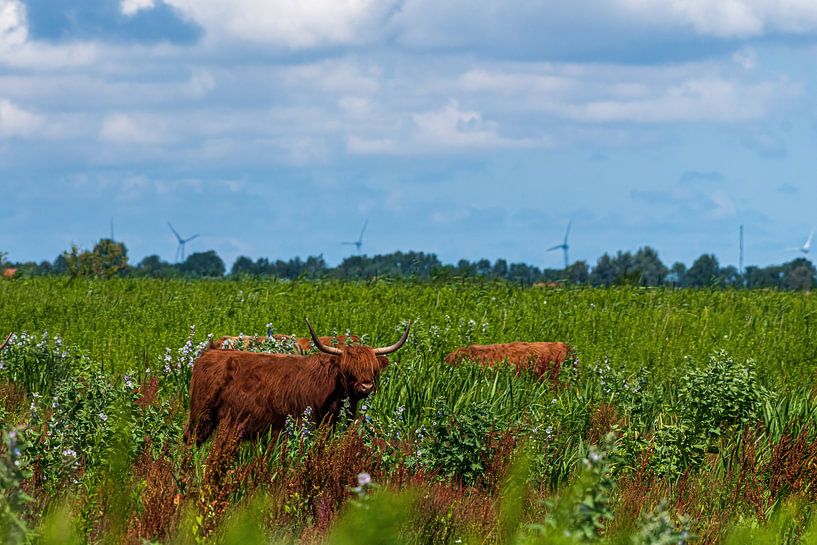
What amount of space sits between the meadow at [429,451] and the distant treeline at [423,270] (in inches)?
274

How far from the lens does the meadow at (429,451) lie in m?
6.94

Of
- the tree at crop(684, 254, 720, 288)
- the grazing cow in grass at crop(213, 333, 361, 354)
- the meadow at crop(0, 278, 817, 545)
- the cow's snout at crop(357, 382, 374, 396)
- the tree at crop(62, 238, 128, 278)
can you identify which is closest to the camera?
the meadow at crop(0, 278, 817, 545)

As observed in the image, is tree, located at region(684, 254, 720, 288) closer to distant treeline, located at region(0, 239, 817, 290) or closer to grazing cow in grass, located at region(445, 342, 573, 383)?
distant treeline, located at region(0, 239, 817, 290)

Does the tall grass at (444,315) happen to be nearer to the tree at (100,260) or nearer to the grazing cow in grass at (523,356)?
the grazing cow in grass at (523,356)

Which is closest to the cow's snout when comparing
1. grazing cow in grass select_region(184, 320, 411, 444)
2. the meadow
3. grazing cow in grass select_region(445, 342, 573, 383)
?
grazing cow in grass select_region(184, 320, 411, 444)

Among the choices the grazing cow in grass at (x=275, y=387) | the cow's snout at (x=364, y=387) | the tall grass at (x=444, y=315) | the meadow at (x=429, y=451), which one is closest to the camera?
the meadow at (x=429, y=451)

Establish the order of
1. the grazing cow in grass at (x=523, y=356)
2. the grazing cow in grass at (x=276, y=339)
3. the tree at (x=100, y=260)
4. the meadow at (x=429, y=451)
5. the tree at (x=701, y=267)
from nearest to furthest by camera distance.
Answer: the meadow at (x=429, y=451) → the grazing cow in grass at (x=276, y=339) → the grazing cow in grass at (x=523, y=356) → the tree at (x=100, y=260) → the tree at (x=701, y=267)

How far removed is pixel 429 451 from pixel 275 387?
264cm

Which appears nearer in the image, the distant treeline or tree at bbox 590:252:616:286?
the distant treeline

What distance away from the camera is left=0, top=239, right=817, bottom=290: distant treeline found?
32344mm

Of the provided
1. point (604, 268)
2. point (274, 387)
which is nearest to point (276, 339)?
point (274, 387)

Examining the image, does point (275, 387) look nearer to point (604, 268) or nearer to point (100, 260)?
point (100, 260)

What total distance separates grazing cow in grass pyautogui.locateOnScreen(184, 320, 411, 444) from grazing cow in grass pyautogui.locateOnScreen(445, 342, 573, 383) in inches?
148

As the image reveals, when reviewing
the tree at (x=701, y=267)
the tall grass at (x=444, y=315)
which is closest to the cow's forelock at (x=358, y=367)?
the tall grass at (x=444, y=315)
